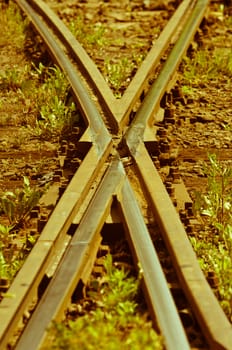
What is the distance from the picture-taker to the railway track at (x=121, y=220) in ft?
14.7

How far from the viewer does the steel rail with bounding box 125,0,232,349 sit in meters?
4.41

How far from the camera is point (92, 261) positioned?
5.12 metres

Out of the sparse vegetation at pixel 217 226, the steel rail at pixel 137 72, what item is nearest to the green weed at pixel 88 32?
the steel rail at pixel 137 72

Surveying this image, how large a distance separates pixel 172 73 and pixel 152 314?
3.86 metres

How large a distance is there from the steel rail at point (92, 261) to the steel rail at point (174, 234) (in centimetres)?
11

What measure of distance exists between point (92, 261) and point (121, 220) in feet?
1.56

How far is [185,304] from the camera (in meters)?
4.77

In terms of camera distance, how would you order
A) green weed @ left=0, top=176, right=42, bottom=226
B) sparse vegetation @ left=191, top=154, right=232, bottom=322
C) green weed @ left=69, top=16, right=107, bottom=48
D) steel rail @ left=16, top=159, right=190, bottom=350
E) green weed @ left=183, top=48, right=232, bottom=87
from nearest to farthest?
steel rail @ left=16, top=159, right=190, bottom=350 < sparse vegetation @ left=191, top=154, right=232, bottom=322 < green weed @ left=0, top=176, right=42, bottom=226 < green weed @ left=183, top=48, right=232, bottom=87 < green weed @ left=69, top=16, right=107, bottom=48

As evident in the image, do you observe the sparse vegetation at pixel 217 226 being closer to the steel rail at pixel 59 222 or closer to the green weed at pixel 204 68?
the steel rail at pixel 59 222

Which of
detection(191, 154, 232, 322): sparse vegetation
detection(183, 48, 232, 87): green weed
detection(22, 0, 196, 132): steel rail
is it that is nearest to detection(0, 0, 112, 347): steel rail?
detection(22, 0, 196, 132): steel rail

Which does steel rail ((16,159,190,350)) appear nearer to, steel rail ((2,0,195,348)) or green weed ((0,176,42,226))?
steel rail ((2,0,195,348))

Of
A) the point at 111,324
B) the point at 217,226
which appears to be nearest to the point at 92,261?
the point at 111,324

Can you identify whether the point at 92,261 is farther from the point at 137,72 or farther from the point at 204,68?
the point at 204,68

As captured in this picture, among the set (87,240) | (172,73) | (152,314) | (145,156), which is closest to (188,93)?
(172,73)
